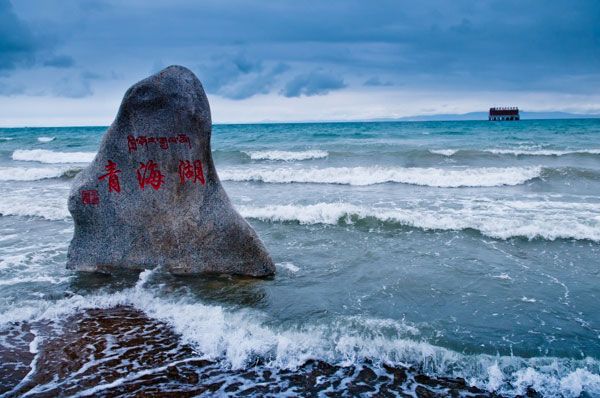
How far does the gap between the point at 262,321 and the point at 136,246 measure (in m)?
3.03

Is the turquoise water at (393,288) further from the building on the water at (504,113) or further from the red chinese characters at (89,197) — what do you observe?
the building on the water at (504,113)

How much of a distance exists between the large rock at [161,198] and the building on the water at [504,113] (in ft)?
262

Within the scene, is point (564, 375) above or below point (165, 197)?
below

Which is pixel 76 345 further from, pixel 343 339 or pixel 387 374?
pixel 387 374

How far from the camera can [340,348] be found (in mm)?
5449

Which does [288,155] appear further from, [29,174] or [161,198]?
[161,198]

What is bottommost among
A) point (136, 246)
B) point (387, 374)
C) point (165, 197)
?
point (387, 374)

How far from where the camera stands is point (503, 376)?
4.94 meters

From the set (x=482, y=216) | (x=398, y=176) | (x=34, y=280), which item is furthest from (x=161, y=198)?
(x=398, y=176)

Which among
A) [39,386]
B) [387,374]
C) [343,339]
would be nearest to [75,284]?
[39,386]

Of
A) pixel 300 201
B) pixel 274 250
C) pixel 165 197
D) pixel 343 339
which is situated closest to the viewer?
pixel 343 339

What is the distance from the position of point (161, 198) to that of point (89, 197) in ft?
4.03

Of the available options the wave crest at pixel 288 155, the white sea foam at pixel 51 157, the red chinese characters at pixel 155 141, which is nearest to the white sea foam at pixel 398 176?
the wave crest at pixel 288 155

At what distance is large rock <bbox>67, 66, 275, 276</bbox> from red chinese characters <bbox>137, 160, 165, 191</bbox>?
0.02m
